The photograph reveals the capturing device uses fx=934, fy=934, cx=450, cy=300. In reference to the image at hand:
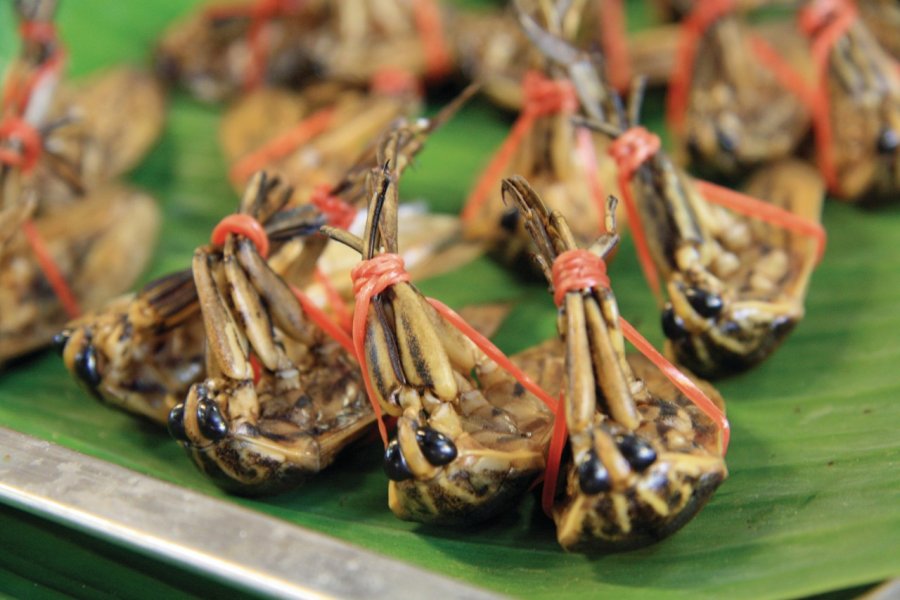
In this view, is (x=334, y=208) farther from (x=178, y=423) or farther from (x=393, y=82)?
(x=393, y=82)

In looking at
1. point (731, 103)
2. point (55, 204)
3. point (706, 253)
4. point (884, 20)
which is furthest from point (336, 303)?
point (884, 20)

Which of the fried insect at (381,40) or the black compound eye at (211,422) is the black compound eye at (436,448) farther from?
the fried insect at (381,40)

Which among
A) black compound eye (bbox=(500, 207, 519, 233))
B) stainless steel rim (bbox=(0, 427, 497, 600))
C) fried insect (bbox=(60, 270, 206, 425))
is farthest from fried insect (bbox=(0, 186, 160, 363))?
black compound eye (bbox=(500, 207, 519, 233))

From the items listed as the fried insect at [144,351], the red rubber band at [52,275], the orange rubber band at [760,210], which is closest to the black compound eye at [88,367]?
the fried insect at [144,351]

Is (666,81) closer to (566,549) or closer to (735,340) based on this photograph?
(735,340)

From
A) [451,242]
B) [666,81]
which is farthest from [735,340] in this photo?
[666,81]

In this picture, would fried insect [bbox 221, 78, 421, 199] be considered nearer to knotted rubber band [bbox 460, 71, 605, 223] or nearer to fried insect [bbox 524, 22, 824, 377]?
knotted rubber band [bbox 460, 71, 605, 223]
